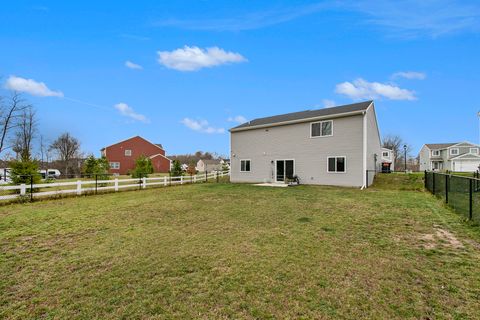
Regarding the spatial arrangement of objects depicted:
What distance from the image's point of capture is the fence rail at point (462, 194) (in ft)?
22.8

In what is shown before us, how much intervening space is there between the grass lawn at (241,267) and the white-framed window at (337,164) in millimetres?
9308

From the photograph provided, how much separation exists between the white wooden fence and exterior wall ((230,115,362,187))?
5105 millimetres

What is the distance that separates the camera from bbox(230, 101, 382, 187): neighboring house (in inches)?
642

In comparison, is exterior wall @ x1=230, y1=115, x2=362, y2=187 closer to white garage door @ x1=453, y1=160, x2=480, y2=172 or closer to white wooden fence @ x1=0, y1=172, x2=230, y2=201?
white wooden fence @ x1=0, y1=172, x2=230, y2=201

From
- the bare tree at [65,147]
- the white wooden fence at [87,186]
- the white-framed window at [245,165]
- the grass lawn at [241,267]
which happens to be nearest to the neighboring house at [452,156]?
the white-framed window at [245,165]

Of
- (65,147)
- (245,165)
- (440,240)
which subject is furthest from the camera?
(65,147)

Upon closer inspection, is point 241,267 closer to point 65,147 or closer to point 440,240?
point 440,240

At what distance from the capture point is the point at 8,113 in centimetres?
2800

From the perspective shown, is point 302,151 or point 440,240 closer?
point 440,240

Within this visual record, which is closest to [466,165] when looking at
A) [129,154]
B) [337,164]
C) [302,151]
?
[337,164]

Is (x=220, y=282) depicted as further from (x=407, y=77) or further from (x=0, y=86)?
(x=0, y=86)

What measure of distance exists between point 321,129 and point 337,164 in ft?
8.92

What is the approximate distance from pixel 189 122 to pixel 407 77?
108 feet

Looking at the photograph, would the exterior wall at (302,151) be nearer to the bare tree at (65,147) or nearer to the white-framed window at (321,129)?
the white-framed window at (321,129)
